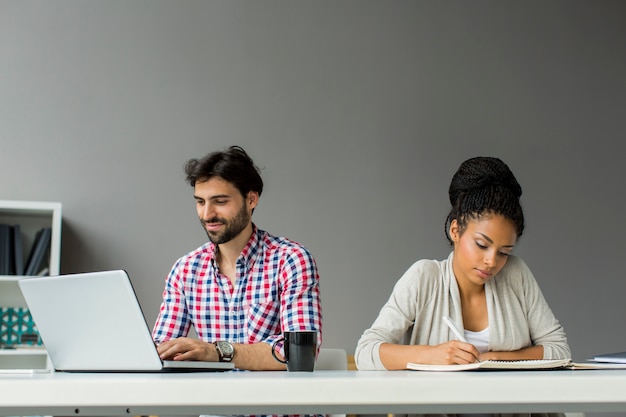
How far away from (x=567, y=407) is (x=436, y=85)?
11.4 feet

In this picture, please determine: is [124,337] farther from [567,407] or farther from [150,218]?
[150,218]

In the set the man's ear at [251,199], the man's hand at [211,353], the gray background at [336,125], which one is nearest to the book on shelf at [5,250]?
the gray background at [336,125]

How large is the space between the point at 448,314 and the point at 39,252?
215 cm

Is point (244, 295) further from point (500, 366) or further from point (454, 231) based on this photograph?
point (500, 366)

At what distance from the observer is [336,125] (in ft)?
13.5

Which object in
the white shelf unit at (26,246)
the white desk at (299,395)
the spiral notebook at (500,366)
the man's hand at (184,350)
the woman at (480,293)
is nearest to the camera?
the white desk at (299,395)

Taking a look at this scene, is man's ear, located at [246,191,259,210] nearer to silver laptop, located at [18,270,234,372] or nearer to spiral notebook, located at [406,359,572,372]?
silver laptop, located at [18,270,234,372]

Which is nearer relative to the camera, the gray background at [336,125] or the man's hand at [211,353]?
the man's hand at [211,353]

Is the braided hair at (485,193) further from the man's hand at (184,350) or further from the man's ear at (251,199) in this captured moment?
the man's hand at (184,350)

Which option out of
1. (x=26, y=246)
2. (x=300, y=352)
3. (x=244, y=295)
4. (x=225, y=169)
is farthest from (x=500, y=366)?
(x=26, y=246)

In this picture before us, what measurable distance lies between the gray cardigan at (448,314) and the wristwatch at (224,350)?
1.07 ft

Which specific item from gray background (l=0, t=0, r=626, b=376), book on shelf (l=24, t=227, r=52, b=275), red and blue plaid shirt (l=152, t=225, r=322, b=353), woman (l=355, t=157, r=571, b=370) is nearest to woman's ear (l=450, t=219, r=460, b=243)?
woman (l=355, t=157, r=571, b=370)

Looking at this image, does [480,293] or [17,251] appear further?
[17,251]

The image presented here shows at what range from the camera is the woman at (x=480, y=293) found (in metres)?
1.95
